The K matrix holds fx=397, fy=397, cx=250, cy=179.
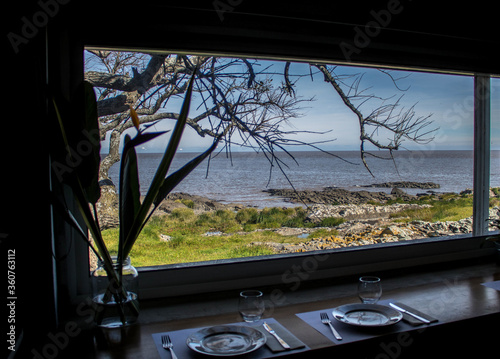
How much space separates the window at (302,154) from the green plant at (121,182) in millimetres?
273

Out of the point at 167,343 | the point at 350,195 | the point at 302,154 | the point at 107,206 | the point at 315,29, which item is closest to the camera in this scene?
the point at 167,343

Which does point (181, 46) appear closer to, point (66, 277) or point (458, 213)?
point (66, 277)

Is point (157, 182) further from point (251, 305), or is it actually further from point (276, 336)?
point (276, 336)

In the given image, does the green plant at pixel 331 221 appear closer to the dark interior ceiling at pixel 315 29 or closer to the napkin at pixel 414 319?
the napkin at pixel 414 319

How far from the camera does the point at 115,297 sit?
42.6 inches

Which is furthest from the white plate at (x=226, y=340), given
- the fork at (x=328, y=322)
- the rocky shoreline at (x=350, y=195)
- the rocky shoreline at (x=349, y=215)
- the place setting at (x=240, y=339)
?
the rocky shoreline at (x=350, y=195)

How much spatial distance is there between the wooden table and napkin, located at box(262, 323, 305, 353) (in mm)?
27

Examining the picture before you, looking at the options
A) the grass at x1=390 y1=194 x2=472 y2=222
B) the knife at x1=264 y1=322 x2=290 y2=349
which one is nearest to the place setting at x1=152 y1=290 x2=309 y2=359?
the knife at x1=264 y1=322 x2=290 y2=349

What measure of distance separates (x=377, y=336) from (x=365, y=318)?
0.29 feet

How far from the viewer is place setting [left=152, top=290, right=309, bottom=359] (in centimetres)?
98

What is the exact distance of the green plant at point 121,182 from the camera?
40.3 inches

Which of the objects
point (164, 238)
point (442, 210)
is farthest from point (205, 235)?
point (442, 210)

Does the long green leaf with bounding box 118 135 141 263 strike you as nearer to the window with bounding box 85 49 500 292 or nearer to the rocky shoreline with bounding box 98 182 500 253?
the window with bounding box 85 49 500 292

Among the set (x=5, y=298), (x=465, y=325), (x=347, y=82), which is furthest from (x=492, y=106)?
(x=5, y=298)
